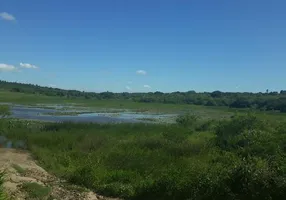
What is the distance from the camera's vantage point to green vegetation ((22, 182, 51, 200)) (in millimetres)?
17516

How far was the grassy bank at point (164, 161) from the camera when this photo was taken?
15.6 metres

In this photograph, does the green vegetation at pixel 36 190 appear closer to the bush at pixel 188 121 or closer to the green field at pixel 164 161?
the green field at pixel 164 161

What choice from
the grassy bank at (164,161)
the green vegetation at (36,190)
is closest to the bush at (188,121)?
the grassy bank at (164,161)

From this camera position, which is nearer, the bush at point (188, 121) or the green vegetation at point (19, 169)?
the green vegetation at point (19, 169)

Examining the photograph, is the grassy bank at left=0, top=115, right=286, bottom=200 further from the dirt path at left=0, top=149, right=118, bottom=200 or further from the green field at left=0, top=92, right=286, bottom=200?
the dirt path at left=0, top=149, right=118, bottom=200

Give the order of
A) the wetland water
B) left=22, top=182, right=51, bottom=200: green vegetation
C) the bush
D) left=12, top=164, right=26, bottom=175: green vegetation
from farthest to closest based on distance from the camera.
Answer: the wetland water < the bush < left=12, top=164, right=26, bottom=175: green vegetation < left=22, top=182, right=51, bottom=200: green vegetation

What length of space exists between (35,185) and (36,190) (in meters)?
0.53

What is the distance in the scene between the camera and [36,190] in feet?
58.7

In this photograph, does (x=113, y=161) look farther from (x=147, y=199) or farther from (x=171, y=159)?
(x=147, y=199)

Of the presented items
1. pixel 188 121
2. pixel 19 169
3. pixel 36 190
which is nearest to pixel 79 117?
pixel 188 121

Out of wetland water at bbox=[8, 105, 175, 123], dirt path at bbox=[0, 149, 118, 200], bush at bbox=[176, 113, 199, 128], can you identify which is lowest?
dirt path at bbox=[0, 149, 118, 200]

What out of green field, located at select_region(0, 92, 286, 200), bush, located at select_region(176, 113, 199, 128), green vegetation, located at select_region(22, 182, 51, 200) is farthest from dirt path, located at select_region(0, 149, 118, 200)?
bush, located at select_region(176, 113, 199, 128)

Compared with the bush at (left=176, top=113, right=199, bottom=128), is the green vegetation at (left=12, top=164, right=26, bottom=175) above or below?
below

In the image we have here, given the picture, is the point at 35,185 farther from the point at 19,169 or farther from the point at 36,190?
the point at 19,169
